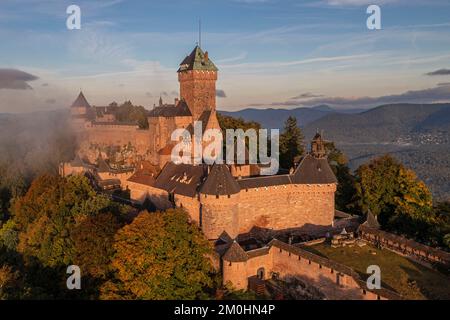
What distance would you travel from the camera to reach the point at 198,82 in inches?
1694

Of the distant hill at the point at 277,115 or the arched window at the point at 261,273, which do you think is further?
the distant hill at the point at 277,115

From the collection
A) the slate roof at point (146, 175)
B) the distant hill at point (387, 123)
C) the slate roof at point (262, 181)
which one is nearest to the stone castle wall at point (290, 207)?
the slate roof at point (262, 181)

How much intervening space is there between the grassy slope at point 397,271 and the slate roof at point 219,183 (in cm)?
546

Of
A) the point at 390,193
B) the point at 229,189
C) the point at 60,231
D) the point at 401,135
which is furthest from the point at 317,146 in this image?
the point at 401,135

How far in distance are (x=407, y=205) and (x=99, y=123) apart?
124 feet

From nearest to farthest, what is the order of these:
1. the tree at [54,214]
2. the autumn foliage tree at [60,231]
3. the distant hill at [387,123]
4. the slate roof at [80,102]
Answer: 1. the autumn foliage tree at [60,231]
2. the tree at [54,214]
3. the slate roof at [80,102]
4. the distant hill at [387,123]

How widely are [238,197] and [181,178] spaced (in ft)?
17.1

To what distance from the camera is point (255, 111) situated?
149625mm

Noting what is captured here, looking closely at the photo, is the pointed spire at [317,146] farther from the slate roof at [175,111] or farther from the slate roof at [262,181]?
the slate roof at [175,111]

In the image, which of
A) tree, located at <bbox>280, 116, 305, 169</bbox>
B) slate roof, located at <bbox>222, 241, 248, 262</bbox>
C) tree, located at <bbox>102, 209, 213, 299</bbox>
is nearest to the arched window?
slate roof, located at <bbox>222, 241, 248, 262</bbox>

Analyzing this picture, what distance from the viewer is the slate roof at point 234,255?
2206 centimetres
